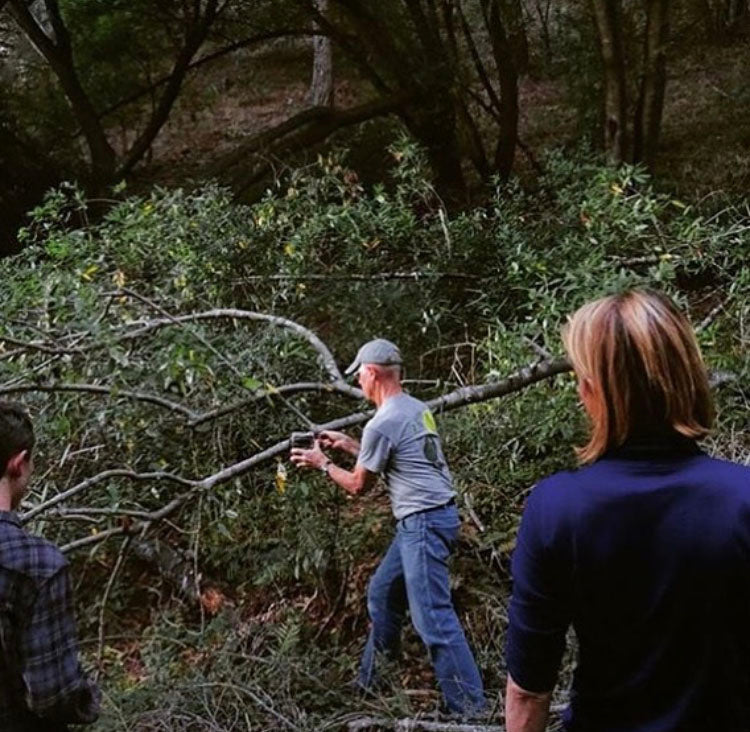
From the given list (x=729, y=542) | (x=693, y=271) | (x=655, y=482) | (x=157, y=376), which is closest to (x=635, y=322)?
(x=655, y=482)

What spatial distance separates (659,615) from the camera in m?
1.64

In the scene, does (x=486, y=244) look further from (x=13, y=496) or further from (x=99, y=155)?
(x=99, y=155)

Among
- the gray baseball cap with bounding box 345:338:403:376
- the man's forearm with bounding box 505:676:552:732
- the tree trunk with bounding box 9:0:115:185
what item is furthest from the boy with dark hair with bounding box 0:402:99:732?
the tree trunk with bounding box 9:0:115:185

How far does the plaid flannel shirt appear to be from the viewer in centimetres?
218

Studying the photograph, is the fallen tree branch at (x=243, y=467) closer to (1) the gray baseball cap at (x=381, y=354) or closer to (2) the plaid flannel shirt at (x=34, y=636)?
(1) the gray baseball cap at (x=381, y=354)

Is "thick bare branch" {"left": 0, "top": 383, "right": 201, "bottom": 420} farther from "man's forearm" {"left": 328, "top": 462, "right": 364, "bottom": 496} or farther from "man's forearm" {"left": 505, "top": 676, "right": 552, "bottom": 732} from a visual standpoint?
"man's forearm" {"left": 505, "top": 676, "right": 552, "bottom": 732}

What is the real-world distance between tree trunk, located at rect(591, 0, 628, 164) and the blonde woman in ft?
20.9

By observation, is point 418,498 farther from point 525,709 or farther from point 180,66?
point 180,66

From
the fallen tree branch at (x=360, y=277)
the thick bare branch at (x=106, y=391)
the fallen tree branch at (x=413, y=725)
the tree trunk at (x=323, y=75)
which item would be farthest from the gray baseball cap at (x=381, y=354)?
the tree trunk at (x=323, y=75)

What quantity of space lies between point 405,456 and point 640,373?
2.33 m

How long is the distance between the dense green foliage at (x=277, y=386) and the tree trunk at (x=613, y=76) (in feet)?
6.39

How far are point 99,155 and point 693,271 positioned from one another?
7.71m

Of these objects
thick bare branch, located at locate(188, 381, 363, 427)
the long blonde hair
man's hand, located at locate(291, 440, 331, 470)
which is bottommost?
man's hand, located at locate(291, 440, 331, 470)

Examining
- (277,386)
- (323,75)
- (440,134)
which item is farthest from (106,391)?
(323,75)
